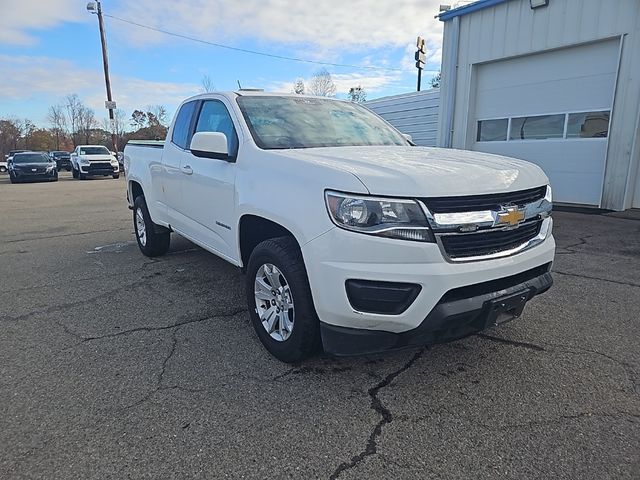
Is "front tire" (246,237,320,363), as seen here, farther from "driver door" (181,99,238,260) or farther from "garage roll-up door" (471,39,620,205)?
"garage roll-up door" (471,39,620,205)

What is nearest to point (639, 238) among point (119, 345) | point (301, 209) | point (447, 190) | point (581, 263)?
point (581, 263)

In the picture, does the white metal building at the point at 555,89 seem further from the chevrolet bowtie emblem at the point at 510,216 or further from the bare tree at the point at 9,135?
the bare tree at the point at 9,135

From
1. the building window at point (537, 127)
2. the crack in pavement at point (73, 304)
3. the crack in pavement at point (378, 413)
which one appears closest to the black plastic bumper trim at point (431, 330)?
the crack in pavement at point (378, 413)

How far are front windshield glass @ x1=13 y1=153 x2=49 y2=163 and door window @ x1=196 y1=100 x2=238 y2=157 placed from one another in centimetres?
2489

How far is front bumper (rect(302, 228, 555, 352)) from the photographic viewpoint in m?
2.41

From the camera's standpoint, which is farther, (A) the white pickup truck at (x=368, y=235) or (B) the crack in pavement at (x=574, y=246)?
(B) the crack in pavement at (x=574, y=246)

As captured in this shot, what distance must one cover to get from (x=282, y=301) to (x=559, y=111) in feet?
31.1

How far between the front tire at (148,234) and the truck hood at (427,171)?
3.26m

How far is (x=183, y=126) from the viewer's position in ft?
16.0

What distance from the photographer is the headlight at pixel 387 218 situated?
95.8 inches

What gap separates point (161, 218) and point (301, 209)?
128 inches

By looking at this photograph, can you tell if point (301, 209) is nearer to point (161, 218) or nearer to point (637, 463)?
point (637, 463)

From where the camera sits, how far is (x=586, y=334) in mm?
3551

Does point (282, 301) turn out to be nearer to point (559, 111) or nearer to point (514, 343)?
point (514, 343)
